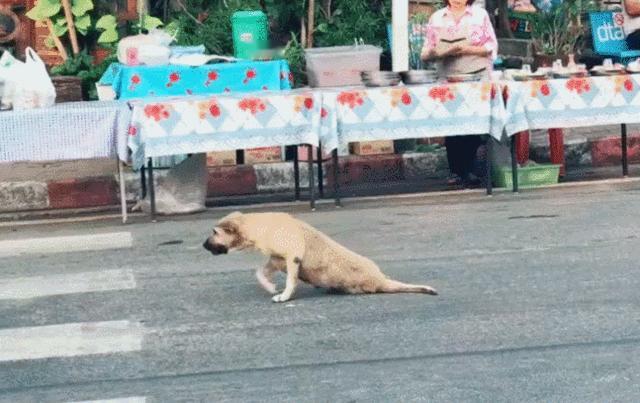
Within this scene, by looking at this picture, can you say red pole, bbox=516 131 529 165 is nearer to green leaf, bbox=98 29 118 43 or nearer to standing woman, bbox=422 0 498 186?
standing woman, bbox=422 0 498 186

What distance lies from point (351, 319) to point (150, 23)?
26.0 ft

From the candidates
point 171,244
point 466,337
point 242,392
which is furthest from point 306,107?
point 242,392

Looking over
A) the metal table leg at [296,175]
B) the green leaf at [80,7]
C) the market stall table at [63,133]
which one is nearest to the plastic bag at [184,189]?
the market stall table at [63,133]

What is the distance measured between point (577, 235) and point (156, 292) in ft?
9.23

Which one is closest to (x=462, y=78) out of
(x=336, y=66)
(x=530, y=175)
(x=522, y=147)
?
(x=530, y=175)

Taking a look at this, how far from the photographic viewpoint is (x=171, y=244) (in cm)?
1046

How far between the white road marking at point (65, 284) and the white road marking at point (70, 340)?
2.98 feet

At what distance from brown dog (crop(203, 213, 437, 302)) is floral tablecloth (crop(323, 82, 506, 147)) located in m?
3.53

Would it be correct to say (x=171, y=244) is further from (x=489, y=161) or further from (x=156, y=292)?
(x=489, y=161)

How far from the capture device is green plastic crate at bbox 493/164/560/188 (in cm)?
1260

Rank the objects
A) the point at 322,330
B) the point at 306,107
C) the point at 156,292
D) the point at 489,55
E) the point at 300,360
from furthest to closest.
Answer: the point at 489,55 → the point at 306,107 → the point at 156,292 → the point at 322,330 → the point at 300,360

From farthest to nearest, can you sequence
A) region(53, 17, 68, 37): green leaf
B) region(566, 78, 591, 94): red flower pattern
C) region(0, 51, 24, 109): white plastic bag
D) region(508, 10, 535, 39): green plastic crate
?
region(508, 10, 535, 39): green plastic crate → region(53, 17, 68, 37): green leaf → region(566, 78, 591, 94): red flower pattern → region(0, 51, 24, 109): white plastic bag

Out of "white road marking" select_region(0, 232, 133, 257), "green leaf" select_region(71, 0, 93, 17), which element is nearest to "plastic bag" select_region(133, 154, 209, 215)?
"white road marking" select_region(0, 232, 133, 257)

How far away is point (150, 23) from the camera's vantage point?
1520cm
